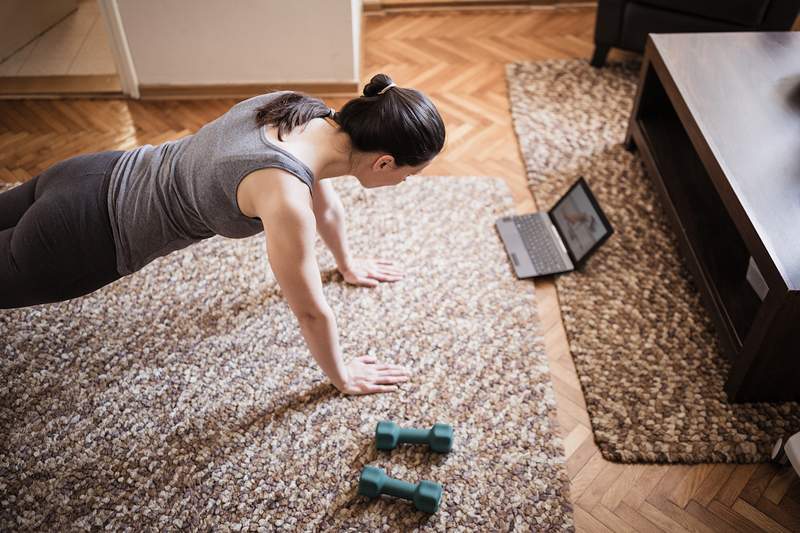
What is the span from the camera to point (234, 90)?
264 cm

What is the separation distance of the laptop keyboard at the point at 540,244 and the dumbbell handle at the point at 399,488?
2.49ft

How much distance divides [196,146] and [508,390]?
0.89 m

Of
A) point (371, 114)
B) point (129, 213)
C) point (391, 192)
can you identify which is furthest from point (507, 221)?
point (129, 213)

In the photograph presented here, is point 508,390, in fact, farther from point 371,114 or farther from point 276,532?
point 371,114

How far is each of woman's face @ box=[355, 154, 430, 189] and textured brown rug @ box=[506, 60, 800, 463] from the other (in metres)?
0.73

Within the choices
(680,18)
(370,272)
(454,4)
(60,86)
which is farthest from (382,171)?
(454,4)

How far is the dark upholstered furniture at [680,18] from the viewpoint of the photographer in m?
2.35

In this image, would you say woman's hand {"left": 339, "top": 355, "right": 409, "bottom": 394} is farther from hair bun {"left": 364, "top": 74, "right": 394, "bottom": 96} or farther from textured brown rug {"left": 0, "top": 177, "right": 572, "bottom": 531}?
hair bun {"left": 364, "top": 74, "right": 394, "bottom": 96}

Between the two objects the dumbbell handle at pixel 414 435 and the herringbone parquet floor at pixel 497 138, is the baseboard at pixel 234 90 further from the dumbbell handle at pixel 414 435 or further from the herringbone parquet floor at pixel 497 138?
the dumbbell handle at pixel 414 435

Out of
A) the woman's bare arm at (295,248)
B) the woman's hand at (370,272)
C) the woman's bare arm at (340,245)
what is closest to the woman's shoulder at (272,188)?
the woman's bare arm at (295,248)

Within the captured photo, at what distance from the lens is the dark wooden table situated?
1.52 metres

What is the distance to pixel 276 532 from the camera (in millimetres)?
1418

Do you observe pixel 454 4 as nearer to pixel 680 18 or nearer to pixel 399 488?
pixel 680 18

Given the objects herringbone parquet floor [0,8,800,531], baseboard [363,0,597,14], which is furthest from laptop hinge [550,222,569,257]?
baseboard [363,0,597,14]
